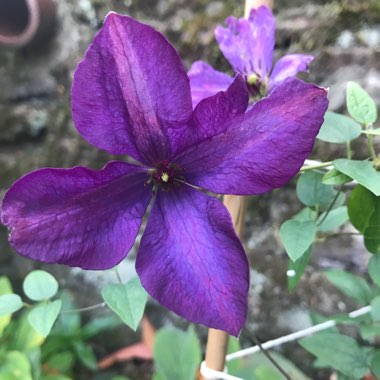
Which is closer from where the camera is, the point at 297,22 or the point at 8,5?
the point at 297,22

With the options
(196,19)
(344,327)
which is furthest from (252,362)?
(196,19)

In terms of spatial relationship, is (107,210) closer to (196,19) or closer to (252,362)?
(252,362)

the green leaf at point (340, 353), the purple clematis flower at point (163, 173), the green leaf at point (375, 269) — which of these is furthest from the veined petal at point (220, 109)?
the green leaf at point (340, 353)

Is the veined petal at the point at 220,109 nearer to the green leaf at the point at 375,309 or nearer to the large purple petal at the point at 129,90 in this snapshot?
the large purple petal at the point at 129,90

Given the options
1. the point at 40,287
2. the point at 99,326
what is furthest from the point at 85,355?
the point at 40,287

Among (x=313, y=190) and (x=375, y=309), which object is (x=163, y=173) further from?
(x=375, y=309)
